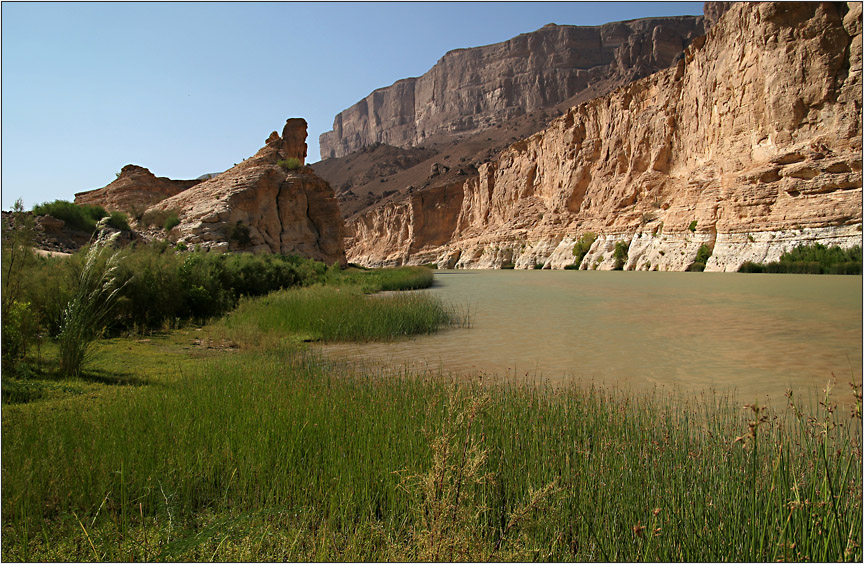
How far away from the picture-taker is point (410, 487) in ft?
9.50

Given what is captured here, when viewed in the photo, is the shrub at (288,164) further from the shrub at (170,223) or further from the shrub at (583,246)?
the shrub at (583,246)

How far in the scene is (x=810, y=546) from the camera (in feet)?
7.80

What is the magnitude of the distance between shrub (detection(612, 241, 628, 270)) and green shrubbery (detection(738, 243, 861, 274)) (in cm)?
1426

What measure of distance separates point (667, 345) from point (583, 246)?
44867 mm

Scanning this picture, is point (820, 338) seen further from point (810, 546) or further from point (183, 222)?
point (183, 222)

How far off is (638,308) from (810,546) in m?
14.7

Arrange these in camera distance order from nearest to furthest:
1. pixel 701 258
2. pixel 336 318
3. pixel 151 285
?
pixel 336 318 < pixel 151 285 < pixel 701 258

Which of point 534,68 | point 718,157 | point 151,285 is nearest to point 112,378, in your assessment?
point 151,285

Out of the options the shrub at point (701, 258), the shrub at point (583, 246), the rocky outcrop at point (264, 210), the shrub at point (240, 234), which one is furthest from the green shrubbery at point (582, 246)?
the shrub at point (240, 234)

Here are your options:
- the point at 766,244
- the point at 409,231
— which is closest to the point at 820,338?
the point at 766,244

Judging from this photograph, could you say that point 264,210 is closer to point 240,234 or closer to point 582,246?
point 240,234

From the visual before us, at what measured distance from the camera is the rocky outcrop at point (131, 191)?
3825cm

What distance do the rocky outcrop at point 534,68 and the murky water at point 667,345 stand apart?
11604 cm

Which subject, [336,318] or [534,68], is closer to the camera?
[336,318]
